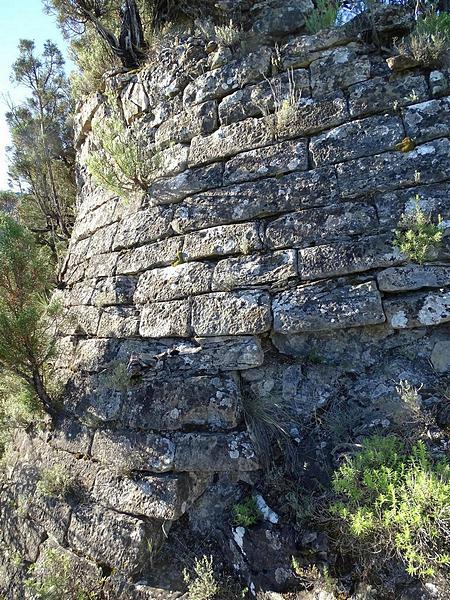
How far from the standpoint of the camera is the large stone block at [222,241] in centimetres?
286

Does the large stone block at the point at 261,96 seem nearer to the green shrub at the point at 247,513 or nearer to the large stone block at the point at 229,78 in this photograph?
the large stone block at the point at 229,78

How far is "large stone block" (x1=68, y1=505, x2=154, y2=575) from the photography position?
92.4 inches

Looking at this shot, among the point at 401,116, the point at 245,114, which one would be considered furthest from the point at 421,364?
the point at 245,114

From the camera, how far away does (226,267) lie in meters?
2.87

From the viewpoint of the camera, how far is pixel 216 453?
7.88 ft

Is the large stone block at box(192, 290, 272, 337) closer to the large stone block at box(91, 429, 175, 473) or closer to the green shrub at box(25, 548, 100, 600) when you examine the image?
the large stone block at box(91, 429, 175, 473)

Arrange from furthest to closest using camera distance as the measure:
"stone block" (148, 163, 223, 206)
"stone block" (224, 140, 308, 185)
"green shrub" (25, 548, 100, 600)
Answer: "stone block" (148, 163, 223, 206) → "stone block" (224, 140, 308, 185) → "green shrub" (25, 548, 100, 600)

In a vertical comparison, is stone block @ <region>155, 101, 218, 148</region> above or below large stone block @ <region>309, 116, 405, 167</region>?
above

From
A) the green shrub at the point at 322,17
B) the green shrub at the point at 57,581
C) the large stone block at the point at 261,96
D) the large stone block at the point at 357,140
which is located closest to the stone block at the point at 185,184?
the large stone block at the point at 261,96

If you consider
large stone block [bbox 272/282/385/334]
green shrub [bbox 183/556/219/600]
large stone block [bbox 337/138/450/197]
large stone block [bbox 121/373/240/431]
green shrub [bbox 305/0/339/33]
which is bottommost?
green shrub [bbox 183/556/219/600]

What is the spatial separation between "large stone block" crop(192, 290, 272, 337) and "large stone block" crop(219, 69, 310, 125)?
154 cm

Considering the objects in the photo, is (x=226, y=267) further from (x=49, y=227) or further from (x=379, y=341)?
(x=49, y=227)

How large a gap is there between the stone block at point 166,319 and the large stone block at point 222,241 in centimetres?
40

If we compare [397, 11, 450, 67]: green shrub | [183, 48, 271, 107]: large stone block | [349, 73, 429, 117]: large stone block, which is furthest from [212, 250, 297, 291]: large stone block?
[397, 11, 450, 67]: green shrub
